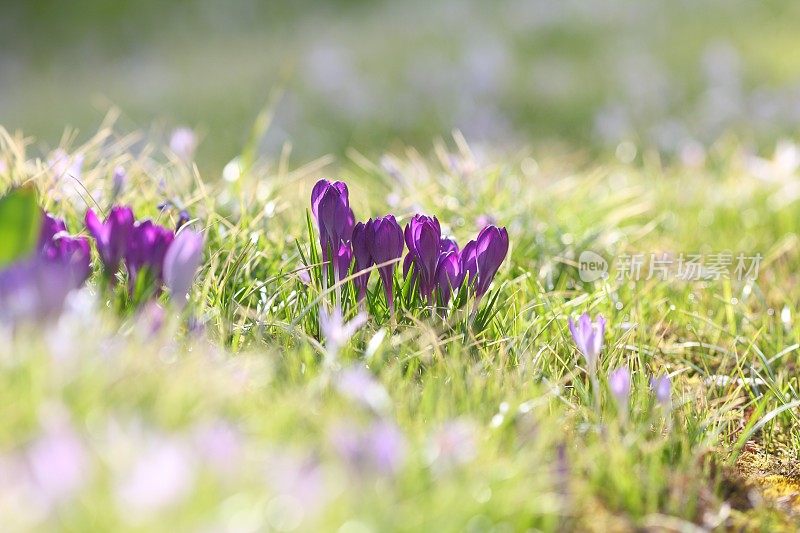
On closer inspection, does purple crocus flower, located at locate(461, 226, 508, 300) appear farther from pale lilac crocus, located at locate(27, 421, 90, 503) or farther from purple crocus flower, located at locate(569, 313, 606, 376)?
pale lilac crocus, located at locate(27, 421, 90, 503)

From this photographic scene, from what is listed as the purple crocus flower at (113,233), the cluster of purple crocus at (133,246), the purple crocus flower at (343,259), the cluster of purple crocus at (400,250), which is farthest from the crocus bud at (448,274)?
the purple crocus flower at (113,233)

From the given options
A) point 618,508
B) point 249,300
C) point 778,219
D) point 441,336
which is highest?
point 249,300

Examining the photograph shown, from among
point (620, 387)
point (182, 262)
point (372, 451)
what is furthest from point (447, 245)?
point (372, 451)

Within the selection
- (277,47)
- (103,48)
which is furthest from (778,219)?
(103,48)

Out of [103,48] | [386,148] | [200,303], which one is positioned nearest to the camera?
[200,303]

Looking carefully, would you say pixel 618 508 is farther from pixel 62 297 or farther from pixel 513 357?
pixel 62 297

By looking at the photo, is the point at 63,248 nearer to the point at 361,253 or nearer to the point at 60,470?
the point at 361,253
